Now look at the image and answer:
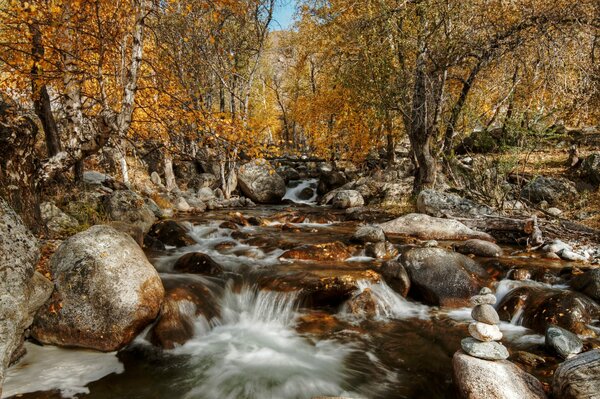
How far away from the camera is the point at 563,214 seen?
12.5 metres

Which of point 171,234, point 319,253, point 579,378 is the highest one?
point 171,234

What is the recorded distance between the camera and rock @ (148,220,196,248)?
34.9ft

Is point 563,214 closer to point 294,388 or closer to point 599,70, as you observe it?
point 599,70

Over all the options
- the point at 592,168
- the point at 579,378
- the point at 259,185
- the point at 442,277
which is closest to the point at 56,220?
the point at 442,277

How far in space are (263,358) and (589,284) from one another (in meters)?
5.95

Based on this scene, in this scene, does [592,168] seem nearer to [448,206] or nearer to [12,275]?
[448,206]

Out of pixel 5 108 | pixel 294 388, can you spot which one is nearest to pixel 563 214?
pixel 294 388

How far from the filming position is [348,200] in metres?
18.3

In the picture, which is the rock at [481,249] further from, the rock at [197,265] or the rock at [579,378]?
the rock at [197,265]

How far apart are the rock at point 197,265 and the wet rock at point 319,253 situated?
5.92 ft

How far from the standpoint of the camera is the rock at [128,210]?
1088cm

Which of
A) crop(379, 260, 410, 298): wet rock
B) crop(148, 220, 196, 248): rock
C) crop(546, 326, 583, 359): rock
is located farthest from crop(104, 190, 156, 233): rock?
crop(546, 326, 583, 359): rock

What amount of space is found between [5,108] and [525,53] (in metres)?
13.8

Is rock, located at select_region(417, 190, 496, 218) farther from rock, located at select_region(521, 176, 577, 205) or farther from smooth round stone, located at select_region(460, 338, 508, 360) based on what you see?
smooth round stone, located at select_region(460, 338, 508, 360)
